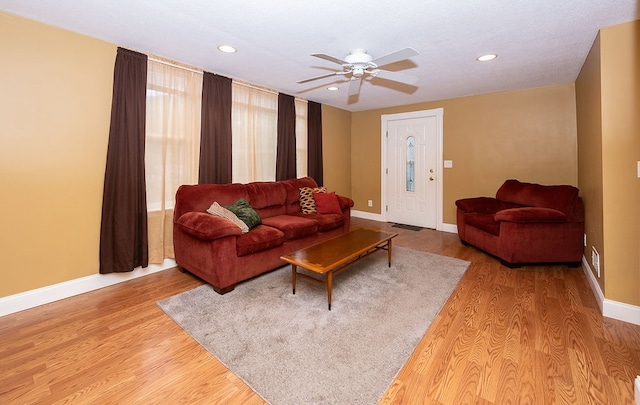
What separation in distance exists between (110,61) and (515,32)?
376 centimetres

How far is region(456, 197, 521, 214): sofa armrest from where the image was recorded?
4129 millimetres

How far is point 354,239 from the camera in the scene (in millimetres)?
3086

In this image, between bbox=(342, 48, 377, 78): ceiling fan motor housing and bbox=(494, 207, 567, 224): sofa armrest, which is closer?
bbox=(342, 48, 377, 78): ceiling fan motor housing

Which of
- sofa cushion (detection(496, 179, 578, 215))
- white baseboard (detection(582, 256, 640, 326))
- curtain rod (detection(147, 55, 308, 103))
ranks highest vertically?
curtain rod (detection(147, 55, 308, 103))

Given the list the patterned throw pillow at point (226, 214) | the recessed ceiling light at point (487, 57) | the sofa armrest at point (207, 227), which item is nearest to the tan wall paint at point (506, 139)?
the recessed ceiling light at point (487, 57)

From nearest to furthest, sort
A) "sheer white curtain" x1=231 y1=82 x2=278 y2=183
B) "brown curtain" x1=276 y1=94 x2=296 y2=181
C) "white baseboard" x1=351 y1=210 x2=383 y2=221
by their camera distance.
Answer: "sheer white curtain" x1=231 y1=82 x2=278 y2=183 → "brown curtain" x1=276 y1=94 x2=296 y2=181 → "white baseboard" x1=351 y1=210 x2=383 y2=221

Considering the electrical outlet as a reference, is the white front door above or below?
above

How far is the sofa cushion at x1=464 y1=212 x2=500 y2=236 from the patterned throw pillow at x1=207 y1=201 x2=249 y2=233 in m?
2.89

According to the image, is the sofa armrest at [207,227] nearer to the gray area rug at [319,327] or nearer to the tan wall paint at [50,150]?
the gray area rug at [319,327]

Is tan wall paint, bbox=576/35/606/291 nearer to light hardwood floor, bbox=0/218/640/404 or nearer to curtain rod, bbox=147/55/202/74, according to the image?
light hardwood floor, bbox=0/218/640/404

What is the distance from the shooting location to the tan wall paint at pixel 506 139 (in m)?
4.05

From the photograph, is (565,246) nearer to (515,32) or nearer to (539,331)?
(539,331)

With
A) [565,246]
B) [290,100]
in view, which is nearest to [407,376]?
[565,246]

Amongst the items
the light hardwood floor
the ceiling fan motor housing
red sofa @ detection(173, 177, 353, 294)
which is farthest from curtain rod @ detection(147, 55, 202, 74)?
the light hardwood floor
